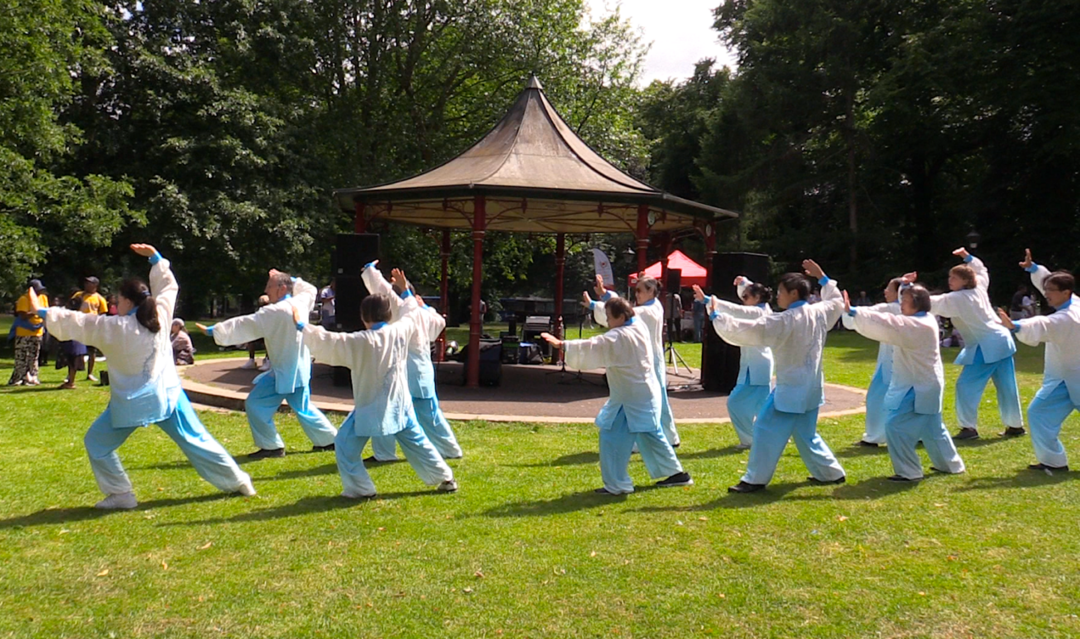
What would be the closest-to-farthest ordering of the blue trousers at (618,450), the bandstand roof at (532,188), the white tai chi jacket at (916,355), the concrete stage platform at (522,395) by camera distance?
1. the blue trousers at (618,450)
2. the white tai chi jacket at (916,355)
3. the concrete stage platform at (522,395)
4. the bandstand roof at (532,188)

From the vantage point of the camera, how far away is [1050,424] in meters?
8.12

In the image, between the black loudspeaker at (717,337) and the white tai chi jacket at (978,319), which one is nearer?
the white tai chi jacket at (978,319)

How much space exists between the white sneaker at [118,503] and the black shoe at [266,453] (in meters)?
2.02

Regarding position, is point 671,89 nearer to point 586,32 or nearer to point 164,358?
point 586,32

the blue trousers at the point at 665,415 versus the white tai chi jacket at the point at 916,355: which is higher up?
the white tai chi jacket at the point at 916,355

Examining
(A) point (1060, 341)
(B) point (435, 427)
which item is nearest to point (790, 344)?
(A) point (1060, 341)

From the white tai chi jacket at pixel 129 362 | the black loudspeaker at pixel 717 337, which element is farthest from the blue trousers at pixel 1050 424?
the white tai chi jacket at pixel 129 362

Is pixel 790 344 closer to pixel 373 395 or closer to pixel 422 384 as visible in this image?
pixel 373 395

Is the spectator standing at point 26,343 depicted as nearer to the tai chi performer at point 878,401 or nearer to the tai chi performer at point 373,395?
the tai chi performer at point 373,395

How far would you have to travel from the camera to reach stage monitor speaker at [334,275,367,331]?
1270cm

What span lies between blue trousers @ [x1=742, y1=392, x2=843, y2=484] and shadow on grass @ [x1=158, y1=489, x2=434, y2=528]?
2600mm

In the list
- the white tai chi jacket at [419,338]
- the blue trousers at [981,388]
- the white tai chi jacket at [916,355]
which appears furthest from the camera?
the blue trousers at [981,388]

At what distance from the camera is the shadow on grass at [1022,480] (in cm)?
757

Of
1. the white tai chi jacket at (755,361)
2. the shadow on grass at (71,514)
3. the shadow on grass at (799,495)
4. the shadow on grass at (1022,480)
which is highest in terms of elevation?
the white tai chi jacket at (755,361)
